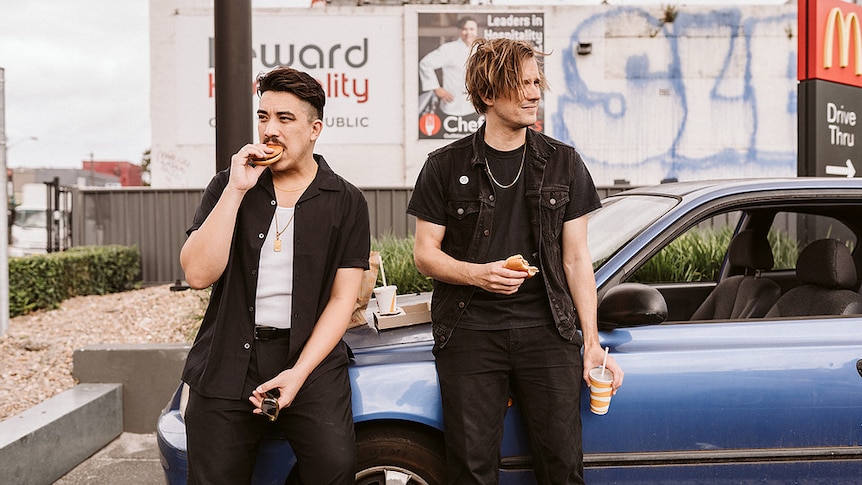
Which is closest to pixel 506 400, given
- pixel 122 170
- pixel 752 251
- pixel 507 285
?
pixel 507 285

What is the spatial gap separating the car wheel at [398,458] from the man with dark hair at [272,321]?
0.26m

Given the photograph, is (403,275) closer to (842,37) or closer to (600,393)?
(600,393)

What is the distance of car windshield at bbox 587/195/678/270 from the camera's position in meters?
2.96

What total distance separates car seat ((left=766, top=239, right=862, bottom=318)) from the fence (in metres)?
10.2

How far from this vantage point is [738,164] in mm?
16406

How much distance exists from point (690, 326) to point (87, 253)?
9.40m

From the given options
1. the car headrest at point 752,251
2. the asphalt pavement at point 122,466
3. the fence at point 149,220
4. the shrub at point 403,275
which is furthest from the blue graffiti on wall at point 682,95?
the asphalt pavement at point 122,466

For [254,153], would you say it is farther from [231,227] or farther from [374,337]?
[374,337]

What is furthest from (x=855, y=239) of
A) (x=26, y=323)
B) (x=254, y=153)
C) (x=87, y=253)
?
(x=87, y=253)

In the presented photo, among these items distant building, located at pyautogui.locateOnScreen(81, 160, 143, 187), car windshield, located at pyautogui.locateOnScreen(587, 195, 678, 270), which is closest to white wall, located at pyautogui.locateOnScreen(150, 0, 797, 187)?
car windshield, located at pyautogui.locateOnScreen(587, 195, 678, 270)

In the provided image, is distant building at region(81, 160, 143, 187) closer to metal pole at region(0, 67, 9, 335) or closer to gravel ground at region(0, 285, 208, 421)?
gravel ground at region(0, 285, 208, 421)

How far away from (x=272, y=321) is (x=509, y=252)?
844 mm

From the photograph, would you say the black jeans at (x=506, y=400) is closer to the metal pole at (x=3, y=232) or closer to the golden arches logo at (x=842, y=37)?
the golden arches logo at (x=842, y=37)

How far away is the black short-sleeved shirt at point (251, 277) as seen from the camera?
7.56ft
